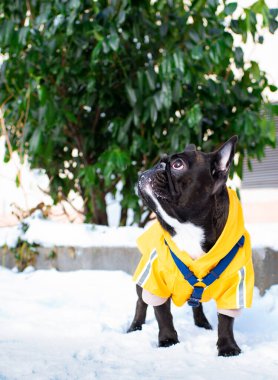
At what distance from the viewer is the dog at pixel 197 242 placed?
1786 millimetres

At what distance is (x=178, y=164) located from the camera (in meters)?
1.79

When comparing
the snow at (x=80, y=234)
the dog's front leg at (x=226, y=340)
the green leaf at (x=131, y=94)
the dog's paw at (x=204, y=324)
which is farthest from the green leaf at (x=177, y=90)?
the dog's front leg at (x=226, y=340)

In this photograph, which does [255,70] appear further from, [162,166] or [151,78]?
[162,166]

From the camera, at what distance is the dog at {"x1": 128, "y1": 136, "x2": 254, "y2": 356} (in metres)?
1.79

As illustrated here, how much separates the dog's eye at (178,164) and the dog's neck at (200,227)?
14 cm

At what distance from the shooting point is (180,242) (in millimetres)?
1913

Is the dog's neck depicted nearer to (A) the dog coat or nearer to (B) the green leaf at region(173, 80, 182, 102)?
(A) the dog coat

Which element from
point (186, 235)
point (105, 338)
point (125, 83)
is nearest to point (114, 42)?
point (125, 83)

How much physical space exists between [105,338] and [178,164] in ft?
2.52

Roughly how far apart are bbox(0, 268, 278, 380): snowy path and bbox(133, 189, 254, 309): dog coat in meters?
0.18

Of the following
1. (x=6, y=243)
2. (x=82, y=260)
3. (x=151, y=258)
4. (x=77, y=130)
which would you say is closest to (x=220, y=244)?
(x=151, y=258)

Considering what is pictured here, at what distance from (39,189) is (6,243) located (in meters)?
0.49

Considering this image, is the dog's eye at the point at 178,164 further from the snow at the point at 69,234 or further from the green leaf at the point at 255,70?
the green leaf at the point at 255,70

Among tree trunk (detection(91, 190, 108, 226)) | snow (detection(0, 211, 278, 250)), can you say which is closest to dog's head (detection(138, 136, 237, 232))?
snow (detection(0, 211, 278, 250))
